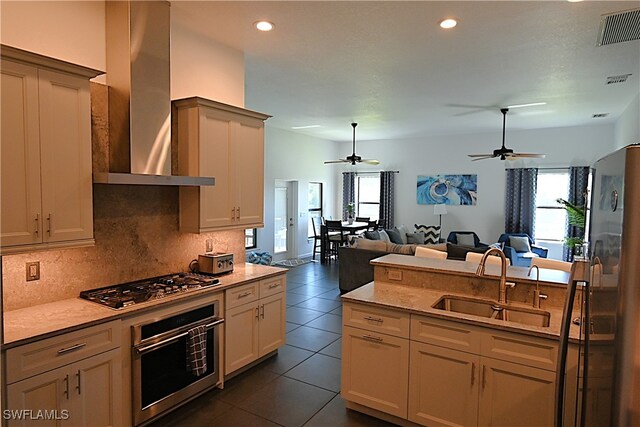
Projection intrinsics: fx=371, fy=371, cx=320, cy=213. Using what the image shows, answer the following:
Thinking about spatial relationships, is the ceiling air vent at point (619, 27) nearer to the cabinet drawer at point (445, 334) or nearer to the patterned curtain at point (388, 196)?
the cabinet drawer at point (445, 334)

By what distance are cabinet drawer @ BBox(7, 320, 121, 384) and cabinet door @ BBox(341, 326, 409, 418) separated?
5.30 ft

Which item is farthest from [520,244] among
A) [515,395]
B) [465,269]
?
[515,395]

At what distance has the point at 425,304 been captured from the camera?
8.77 feet

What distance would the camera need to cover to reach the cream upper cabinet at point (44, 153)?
6.85ft

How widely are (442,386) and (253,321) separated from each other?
176 centimetres

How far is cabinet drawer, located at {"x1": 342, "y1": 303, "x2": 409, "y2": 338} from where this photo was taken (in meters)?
2.59

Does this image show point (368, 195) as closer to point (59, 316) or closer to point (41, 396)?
point (59, 316)

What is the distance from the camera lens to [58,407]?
2.13 m

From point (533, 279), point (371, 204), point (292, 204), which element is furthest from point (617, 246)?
point (371, 204)

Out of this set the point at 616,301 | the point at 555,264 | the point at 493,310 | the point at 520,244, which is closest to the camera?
the point at 616,301

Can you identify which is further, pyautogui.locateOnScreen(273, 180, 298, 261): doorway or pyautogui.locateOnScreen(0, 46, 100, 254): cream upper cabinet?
pyautogui.locateOnScreen(273, 180, 298, 261): doorway

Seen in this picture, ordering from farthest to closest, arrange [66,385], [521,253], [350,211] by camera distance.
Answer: [350,211]
[521,253]
[66,385]

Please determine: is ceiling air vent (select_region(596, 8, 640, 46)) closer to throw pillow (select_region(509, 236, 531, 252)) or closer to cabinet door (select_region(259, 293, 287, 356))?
cabinet door (select_region(259, 293, 287, 356))

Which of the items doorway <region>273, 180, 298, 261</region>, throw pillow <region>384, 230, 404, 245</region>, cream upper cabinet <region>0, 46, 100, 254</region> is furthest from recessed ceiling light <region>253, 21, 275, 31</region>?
throw pillow <region>384, 230, 404, 245</region>
